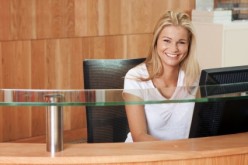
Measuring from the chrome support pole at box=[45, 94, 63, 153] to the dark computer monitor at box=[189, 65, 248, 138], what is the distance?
0.41m

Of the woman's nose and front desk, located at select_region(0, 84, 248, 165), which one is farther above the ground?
the woman's nose

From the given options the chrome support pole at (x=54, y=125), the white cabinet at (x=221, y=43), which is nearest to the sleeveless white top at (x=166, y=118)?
the chrome support pole at (x=54, y=125)

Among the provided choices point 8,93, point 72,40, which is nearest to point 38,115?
point 72,40

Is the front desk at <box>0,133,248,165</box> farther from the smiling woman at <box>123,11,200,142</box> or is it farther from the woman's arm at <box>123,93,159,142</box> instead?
the smiling woman at <box>123,11,200,142</box>

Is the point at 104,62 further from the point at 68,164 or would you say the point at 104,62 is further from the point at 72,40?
the point at 72,40

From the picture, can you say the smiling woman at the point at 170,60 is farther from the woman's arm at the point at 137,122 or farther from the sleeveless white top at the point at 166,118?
the woman's arm at the point at 137,122

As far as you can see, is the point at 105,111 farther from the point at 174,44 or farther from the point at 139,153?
the point at 139,153

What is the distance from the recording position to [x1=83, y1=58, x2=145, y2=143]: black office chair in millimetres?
2473

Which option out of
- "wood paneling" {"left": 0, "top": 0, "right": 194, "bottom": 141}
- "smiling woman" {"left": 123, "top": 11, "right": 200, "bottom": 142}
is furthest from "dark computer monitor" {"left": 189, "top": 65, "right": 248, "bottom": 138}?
"wood paneling" {"left": 0, "top": 0, "right": 194, "bottom": 141}

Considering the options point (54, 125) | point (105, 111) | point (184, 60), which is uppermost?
point (184, 60)

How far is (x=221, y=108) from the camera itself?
1.50 m

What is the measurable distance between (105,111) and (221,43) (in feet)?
9.52

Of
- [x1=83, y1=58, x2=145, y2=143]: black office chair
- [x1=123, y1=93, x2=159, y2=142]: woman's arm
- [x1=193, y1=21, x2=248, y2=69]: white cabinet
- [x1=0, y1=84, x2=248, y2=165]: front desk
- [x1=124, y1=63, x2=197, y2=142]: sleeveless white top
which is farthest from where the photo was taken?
[x1=193, y1=21, x2=248, y2=69]: white cabinet

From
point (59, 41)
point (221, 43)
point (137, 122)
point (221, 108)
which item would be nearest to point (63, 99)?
point (221, 108)
